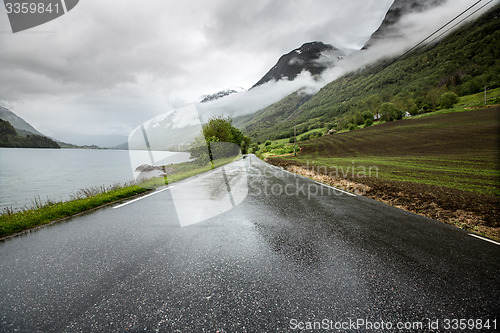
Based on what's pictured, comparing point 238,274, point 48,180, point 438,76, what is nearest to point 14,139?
point 48,180

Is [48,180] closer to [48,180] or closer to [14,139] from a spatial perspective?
[48,180]

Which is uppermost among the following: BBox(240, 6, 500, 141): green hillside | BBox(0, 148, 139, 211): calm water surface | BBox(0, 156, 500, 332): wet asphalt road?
BBox(240, 6, 500, 141): green hillside

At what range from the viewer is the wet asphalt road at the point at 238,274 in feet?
7.07

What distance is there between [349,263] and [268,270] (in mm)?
1355

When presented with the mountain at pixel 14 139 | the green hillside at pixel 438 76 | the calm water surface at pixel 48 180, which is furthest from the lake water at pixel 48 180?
the mountain at pixel 14 139

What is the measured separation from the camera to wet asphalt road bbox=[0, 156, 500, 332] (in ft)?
7.07

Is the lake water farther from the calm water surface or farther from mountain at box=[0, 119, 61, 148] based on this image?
mountain at box=[0, 119, 61, 148]

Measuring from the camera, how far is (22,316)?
2119mm

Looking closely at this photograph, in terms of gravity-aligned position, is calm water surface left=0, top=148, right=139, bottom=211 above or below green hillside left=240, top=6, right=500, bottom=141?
below

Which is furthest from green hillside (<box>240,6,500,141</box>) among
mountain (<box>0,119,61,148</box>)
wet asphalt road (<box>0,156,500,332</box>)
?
mountain (<box>0,119,61,148</box>)

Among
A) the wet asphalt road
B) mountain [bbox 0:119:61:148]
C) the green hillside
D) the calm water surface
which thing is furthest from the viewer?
mountain [bbox 0:119:61:148]

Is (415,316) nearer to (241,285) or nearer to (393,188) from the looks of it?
(241,285)

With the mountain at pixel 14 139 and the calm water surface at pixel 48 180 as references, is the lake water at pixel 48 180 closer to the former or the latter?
the calm water surface at pixel 48 180

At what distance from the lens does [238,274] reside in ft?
9.46
